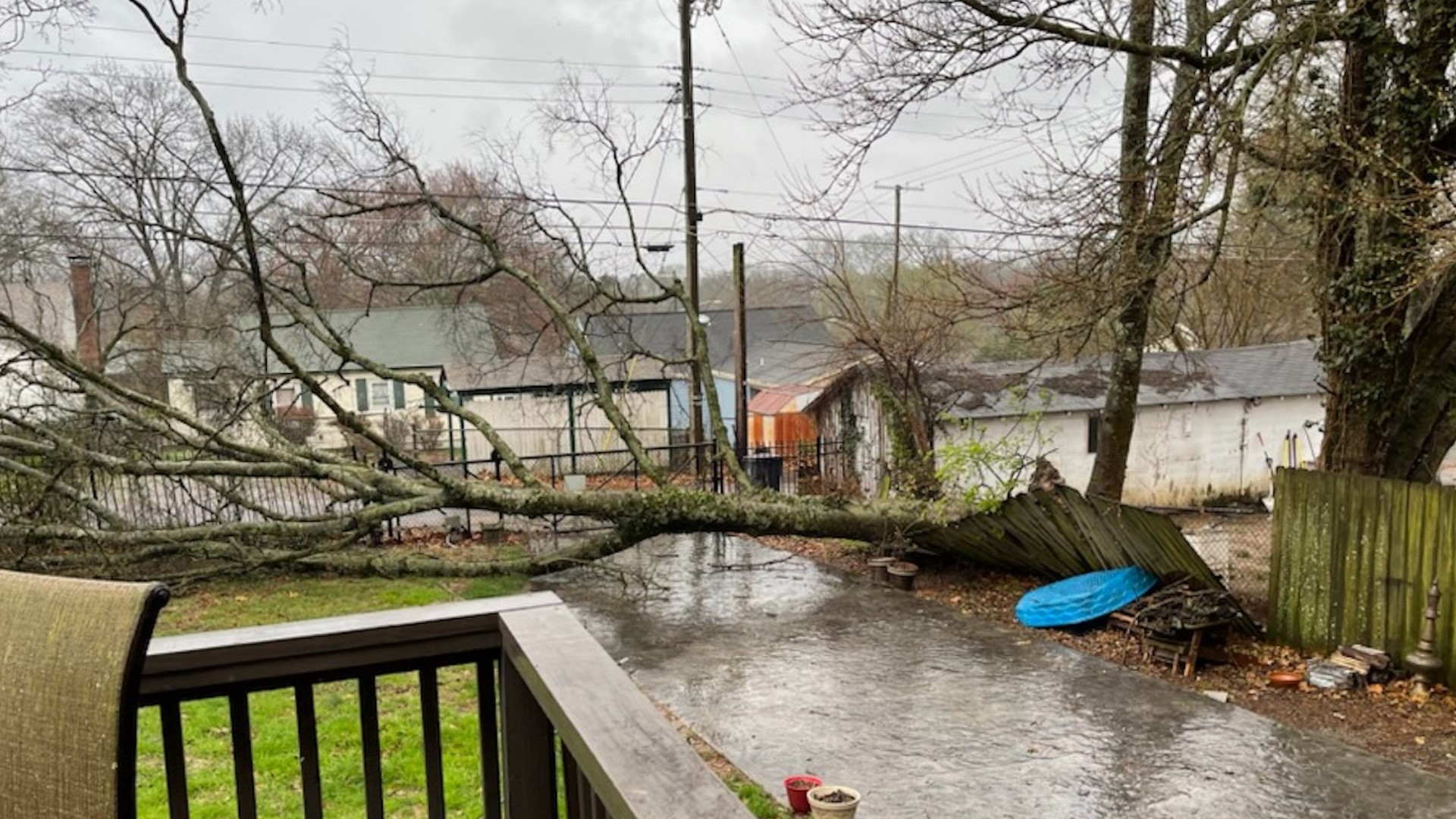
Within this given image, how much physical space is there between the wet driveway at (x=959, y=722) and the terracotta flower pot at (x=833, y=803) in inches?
28.9

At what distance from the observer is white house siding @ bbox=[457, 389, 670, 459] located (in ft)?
57.8

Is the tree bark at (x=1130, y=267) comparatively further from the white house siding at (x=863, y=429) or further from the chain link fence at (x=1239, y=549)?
the white house siding at (x=863, y=429)

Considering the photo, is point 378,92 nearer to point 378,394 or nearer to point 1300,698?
point 1300,698

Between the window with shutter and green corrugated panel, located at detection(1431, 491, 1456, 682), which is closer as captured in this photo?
green corrugated panel, located at detection(1431, 491, 1456, 682)

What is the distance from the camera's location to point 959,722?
17.1 feet

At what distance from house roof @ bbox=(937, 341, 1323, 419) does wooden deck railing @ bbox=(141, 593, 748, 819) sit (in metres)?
11.7

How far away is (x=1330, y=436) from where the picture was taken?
281 inches

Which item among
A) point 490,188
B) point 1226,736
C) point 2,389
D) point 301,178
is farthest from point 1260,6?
point 2,389

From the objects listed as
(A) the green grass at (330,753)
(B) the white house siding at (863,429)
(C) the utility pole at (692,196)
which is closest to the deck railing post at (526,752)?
(A) the green grass at (330,753)

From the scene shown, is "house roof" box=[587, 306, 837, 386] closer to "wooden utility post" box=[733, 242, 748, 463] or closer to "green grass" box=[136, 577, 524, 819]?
"wooden utility post" box=[733, 242, 748, 463]

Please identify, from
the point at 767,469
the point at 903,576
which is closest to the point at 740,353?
the point at 767,469

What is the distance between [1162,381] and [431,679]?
50.5 feet

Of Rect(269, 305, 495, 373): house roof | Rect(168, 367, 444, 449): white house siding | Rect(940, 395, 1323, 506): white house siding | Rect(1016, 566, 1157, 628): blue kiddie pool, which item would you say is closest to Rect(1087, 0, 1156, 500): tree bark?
Rect(1016, 566, 1157, 628): blue kiddie pool

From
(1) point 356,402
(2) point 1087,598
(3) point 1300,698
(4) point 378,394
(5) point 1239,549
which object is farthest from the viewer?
(4) point 378,394
